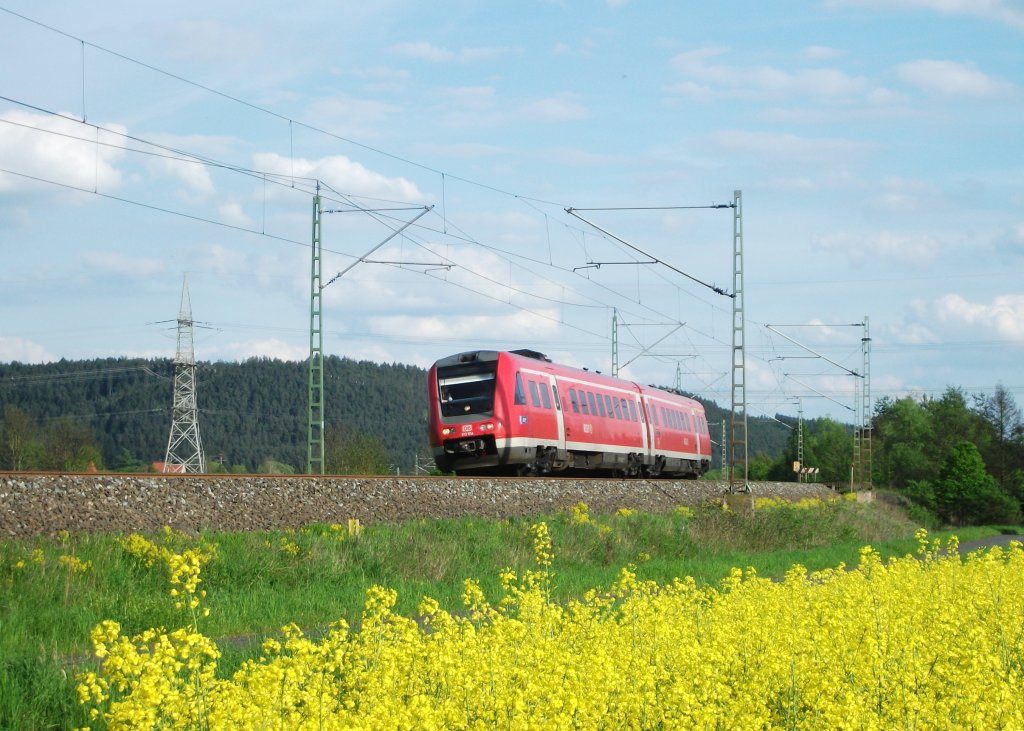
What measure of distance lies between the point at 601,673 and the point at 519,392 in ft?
65.7

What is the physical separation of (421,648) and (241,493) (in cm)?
1141

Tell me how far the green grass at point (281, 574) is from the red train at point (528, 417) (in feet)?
11.2

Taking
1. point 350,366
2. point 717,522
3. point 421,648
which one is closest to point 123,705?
point 421,648

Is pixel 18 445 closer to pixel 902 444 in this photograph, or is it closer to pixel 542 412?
pixel 542 412

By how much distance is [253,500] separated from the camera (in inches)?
706

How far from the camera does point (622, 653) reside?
742 centimetres

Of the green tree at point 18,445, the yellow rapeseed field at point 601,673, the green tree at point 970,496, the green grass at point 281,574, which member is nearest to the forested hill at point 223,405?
the green tree at point 18,445

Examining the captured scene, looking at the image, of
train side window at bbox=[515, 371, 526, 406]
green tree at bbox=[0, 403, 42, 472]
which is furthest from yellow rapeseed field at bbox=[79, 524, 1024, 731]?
green tree at bbox=[0, 403, 42, 472]

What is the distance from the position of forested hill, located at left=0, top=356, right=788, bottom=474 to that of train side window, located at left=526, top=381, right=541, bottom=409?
191 feet

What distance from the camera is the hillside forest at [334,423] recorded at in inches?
2913

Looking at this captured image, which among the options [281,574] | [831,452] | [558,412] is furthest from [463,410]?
[831,452]

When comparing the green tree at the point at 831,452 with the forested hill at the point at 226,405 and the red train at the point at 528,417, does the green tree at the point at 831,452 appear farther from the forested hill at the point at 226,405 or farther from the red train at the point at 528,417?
the red train at the point at 528,417

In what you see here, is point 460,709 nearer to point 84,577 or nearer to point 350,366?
point 84,577

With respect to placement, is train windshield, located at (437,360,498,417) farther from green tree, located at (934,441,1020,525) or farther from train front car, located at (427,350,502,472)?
green tree, located at (934,441,1020,525)
